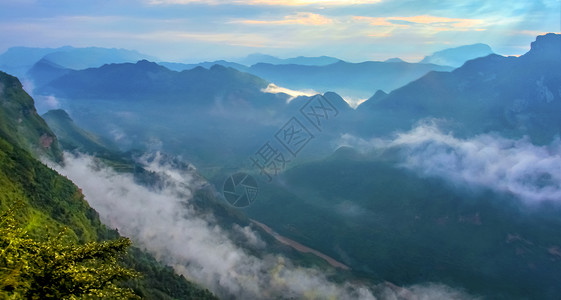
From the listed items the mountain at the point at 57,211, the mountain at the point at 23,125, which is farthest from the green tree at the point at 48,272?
the mountain at the point at 23,125

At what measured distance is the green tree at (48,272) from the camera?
20844mm

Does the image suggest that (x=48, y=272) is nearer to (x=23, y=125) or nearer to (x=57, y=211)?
(x=57, y=211)

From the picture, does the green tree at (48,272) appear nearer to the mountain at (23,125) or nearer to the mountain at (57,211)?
the mountain at (57,211)

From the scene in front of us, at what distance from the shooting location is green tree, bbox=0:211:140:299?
2084 centimetres

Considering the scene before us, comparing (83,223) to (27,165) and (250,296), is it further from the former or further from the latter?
(250,296)

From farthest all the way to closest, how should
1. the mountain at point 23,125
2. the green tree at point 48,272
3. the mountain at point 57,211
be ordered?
the mountain at point 23,125 → the mountain at point 57,211 → the green tree at point 48,272

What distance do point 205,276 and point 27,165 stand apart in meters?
96.1

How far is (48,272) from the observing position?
73.1ft

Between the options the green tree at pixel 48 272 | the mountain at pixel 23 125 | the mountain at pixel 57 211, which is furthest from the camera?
the mountain at pixel 23 125

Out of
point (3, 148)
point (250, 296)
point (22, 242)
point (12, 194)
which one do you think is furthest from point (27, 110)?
point (22, 242)

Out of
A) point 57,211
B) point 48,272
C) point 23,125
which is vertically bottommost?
point 57,211

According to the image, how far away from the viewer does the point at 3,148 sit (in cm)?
11988

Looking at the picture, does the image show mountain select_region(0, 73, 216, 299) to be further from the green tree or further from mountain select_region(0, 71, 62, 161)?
the green tree

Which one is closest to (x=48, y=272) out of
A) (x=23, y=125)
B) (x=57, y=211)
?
(x=57, y=211)
